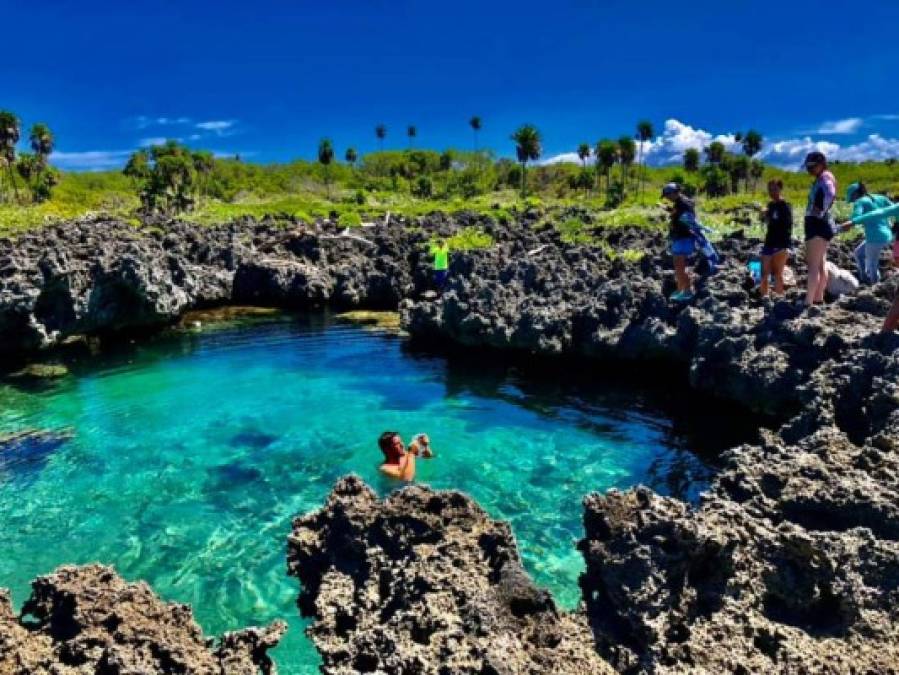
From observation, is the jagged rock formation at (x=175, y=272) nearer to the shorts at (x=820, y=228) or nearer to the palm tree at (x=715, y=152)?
the shorts at (x=820, y=228)

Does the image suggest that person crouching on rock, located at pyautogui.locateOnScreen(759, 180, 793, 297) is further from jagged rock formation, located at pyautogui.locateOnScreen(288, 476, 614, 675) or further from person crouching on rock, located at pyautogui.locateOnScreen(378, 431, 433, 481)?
jagged rock formation, located at pyautogui.locateOnScreen(288, 476, 614, 675)

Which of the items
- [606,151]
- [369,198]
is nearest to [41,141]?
[369,198]

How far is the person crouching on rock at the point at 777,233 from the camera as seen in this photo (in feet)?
41.2

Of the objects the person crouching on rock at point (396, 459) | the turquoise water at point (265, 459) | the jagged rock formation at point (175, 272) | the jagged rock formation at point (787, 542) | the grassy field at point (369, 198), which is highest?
the grassy field at point (369, 198)

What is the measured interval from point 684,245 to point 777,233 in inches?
79.7

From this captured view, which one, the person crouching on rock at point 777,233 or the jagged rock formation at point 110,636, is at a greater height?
the person crouching on rock at point 777,233

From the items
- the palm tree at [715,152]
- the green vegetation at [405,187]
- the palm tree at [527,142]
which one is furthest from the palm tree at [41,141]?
the palm tree at [715,152]

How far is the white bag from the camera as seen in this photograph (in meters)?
13.8

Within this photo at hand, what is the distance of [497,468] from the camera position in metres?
12.3

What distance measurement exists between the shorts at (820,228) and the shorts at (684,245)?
3.04 m

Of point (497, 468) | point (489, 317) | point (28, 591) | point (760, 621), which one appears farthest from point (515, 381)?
point (760, 621)

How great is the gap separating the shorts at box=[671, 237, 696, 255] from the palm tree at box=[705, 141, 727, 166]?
105 metres

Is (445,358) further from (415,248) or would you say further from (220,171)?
(220,171)

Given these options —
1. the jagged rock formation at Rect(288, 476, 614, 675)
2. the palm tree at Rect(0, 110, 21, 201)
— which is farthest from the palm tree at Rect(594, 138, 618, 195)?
the jagged rock formation at Rect(288, 476, 614, 675)
